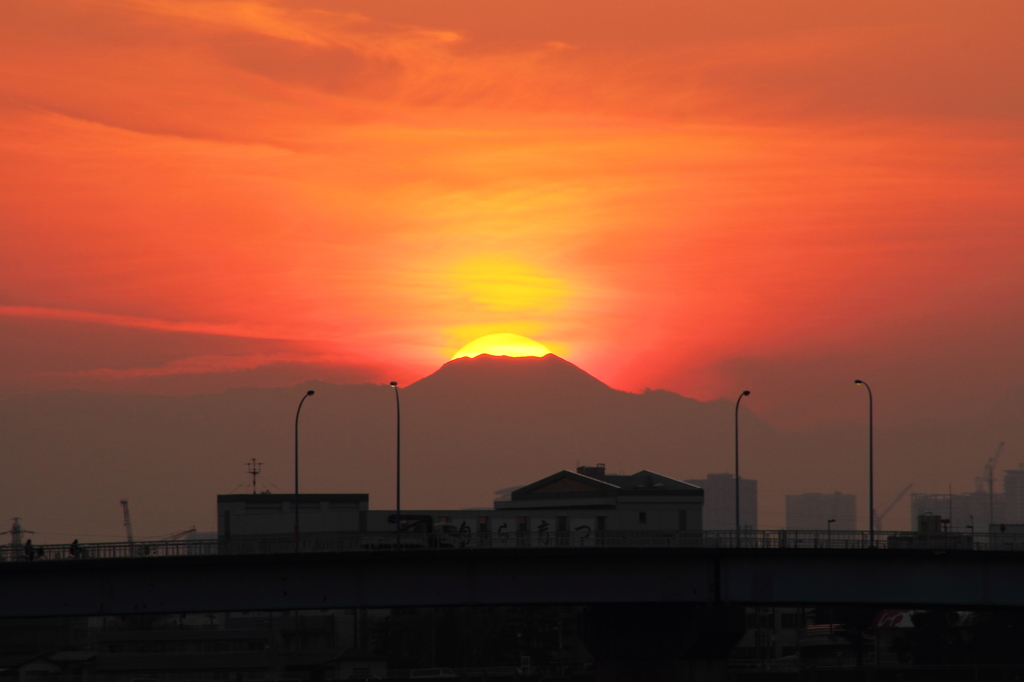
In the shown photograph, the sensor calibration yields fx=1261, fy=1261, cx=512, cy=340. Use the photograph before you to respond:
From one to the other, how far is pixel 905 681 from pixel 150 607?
302 feet

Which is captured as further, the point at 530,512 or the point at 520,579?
the point at 530,512

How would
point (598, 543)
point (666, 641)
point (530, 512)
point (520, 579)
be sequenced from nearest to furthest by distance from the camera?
point (520, 579)
point (598, 543)
point (666, 641)
point (530, 512)

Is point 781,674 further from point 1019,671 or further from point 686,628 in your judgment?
point 686,628

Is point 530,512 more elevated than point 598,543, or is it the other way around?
point 598,543

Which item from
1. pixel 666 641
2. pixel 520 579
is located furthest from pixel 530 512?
pixel 520 579

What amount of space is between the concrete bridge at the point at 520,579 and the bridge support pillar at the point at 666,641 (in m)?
2.51

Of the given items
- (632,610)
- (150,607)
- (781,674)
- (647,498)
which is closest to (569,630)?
(647,498)

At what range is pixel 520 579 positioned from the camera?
80.6m

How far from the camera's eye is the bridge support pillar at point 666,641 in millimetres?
83375

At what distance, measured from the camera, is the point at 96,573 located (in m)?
76.4

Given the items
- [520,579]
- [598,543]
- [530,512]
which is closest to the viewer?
[520,579]

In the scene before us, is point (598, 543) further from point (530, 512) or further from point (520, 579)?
point (530, 512)

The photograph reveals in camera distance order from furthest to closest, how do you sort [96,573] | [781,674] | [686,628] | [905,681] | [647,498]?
[647,498]
[905,681]
[781,674]
[686,628]
[96,573]

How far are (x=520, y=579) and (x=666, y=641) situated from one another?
37.6ft
